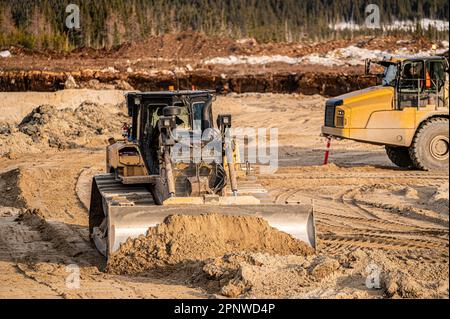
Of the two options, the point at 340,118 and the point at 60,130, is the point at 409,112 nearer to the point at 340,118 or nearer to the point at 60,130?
the point at 340,118

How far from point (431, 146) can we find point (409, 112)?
80 centimetres

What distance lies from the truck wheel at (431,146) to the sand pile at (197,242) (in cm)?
843

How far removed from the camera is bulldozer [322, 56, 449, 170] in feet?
59.2

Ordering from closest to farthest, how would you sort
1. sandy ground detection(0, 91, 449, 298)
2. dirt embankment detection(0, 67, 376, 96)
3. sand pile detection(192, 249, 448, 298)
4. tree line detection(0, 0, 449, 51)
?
sand pile detection(192, 249, 448, 298), sandy ground detection(0, 91, 449, 298), dirt embankment detection(0, 67, 376, 96), tree line detection(0, 0, 449, 51)

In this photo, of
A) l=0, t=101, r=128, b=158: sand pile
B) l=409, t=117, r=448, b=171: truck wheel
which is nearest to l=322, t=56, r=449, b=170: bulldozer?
l=409, t=117, r=448, b=171: truck wheel

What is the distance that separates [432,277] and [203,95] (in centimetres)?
432

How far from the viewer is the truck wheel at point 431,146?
18.1m

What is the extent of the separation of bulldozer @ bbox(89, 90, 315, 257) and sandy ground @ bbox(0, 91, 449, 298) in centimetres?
53

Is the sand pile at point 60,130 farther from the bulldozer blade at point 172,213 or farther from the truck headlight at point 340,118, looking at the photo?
A: the bulldozer blade at point 172,213

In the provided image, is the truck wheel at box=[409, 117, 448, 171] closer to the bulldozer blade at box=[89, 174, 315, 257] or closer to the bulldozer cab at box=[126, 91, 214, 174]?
the bulldozer cab at box=[126, 91, 214, 174]

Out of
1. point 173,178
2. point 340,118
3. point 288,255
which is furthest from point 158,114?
point 340,118

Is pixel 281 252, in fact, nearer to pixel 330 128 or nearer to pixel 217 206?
pixel 217 206
